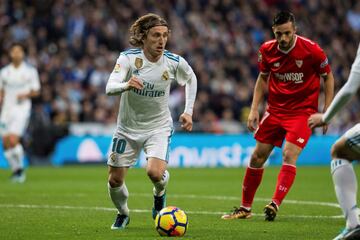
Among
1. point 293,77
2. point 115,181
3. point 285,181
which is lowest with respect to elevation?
point 285,181

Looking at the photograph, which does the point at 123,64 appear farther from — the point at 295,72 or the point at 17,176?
the point at 17,176

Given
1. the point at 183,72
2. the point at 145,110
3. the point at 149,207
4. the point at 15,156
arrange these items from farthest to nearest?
the point at 15,156
the point at 149,207
the point at 183,72
the point at 145,110

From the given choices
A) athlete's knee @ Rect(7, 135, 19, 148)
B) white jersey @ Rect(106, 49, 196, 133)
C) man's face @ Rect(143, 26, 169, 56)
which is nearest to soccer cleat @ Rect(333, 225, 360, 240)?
white jersey @ Rect(106, 49, 196, 133)

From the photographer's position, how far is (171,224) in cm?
769

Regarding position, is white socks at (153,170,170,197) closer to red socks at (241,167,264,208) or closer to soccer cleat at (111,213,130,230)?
soccer cleat at (111,213,130,230)

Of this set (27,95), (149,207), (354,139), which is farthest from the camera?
(27,95)

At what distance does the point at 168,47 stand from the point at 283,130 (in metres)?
14.9

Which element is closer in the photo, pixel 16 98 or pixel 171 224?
pixel 171 224

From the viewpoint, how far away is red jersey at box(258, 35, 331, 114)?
9656mm

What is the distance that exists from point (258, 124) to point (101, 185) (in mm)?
5912

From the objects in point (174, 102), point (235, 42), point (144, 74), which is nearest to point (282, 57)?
point (144, 74)

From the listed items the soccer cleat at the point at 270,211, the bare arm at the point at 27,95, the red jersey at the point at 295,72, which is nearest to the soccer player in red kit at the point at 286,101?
the red jersey at the point at 295,72

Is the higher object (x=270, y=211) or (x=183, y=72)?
(x=183, y=72)

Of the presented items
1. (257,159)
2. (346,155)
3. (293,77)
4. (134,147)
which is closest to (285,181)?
(257,159)
